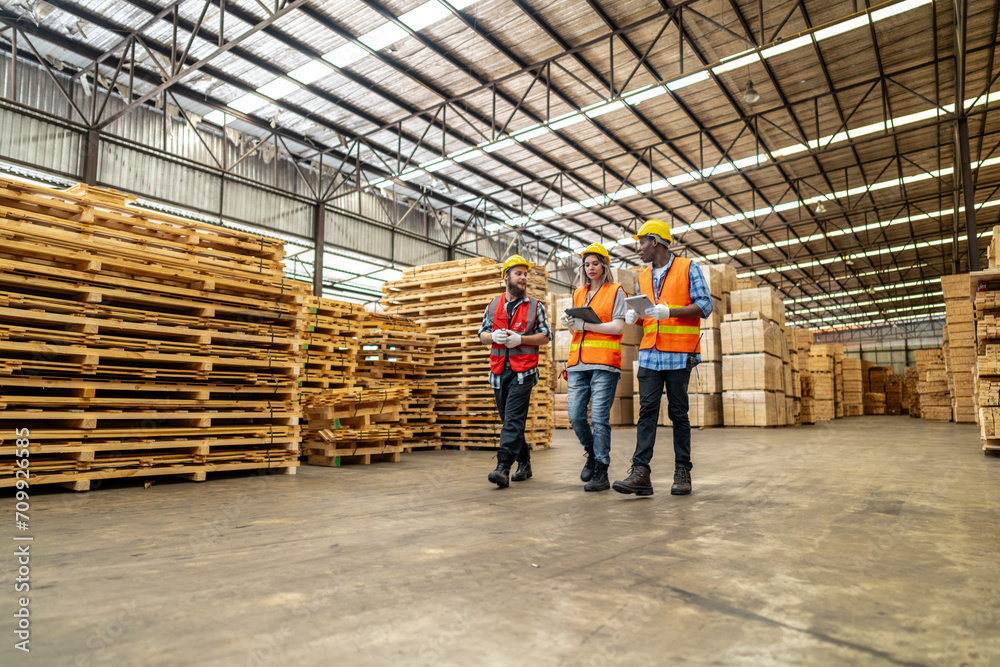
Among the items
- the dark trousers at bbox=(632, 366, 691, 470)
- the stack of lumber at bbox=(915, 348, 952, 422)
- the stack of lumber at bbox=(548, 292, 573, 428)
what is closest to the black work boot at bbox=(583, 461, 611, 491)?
the dark trousers at bbox=(632, 366, 691, 470)

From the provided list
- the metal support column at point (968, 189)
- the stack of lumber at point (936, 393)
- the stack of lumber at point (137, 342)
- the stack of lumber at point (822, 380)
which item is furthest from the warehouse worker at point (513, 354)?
the stack of lumber at point (822, 380)

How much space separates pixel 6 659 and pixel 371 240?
18.7 meters

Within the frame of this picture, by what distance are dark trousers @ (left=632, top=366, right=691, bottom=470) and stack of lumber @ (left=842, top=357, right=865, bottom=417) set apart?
78.7ft

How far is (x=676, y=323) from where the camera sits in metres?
4.27

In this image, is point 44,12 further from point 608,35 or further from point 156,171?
point 608,35

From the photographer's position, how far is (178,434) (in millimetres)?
5312

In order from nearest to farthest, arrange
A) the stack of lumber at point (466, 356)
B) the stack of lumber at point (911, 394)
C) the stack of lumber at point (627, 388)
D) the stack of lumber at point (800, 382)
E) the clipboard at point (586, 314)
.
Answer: the clipboard at point (586, 314) → the stack of lumber at point (466, 356) → the stack of lumber at point (627, 388) → the stack of lumber at point (800, 382) → the stack of lumber at point (911, 394)

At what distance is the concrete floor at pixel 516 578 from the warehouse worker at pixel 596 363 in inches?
16.8

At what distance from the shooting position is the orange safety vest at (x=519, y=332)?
15.9ft

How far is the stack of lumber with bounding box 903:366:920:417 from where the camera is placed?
72.6 ft

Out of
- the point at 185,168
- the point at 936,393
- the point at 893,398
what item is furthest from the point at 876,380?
the point at 185,168

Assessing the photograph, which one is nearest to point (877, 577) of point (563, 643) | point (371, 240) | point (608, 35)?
point (563, 643)

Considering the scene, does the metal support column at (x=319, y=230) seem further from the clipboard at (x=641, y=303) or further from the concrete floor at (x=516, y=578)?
the clipboard at (x=641, y=303)

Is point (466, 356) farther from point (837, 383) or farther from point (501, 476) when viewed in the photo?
point (837, 383)
